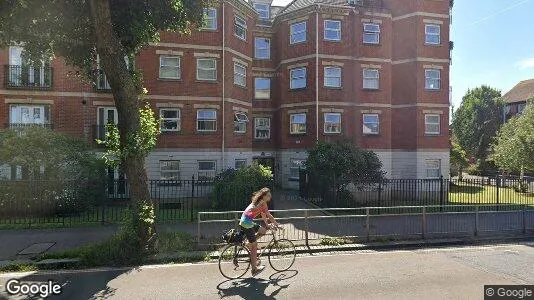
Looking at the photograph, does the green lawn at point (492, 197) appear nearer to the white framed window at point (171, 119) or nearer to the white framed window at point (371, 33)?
the white framed window at point (371, 33)

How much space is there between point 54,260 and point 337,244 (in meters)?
7.34

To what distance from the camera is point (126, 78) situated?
28.7ft

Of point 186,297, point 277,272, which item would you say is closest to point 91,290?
point 186,297

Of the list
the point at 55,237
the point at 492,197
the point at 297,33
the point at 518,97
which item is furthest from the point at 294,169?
the point at 518,97

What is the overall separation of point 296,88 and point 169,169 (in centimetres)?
1001

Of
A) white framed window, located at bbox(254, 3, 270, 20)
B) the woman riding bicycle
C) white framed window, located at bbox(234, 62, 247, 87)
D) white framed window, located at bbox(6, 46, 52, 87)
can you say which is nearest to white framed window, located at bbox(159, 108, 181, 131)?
white framed window, located at bbox(234, 62, 247, 87)

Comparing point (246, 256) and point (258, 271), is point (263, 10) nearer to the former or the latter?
point (246, 256)

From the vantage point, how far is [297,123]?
76.3 ft

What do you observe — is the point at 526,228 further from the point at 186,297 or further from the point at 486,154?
the point at 486,154

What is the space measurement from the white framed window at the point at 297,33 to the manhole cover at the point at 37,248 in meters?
18.6

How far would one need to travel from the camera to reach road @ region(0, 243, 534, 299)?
6.42 metres

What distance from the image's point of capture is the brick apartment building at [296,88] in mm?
19016

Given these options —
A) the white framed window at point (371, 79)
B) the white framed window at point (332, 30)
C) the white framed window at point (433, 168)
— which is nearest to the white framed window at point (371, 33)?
the white framed window at point (332, 30)

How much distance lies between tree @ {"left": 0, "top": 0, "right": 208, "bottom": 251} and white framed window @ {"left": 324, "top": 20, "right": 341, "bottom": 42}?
42.0 ft
